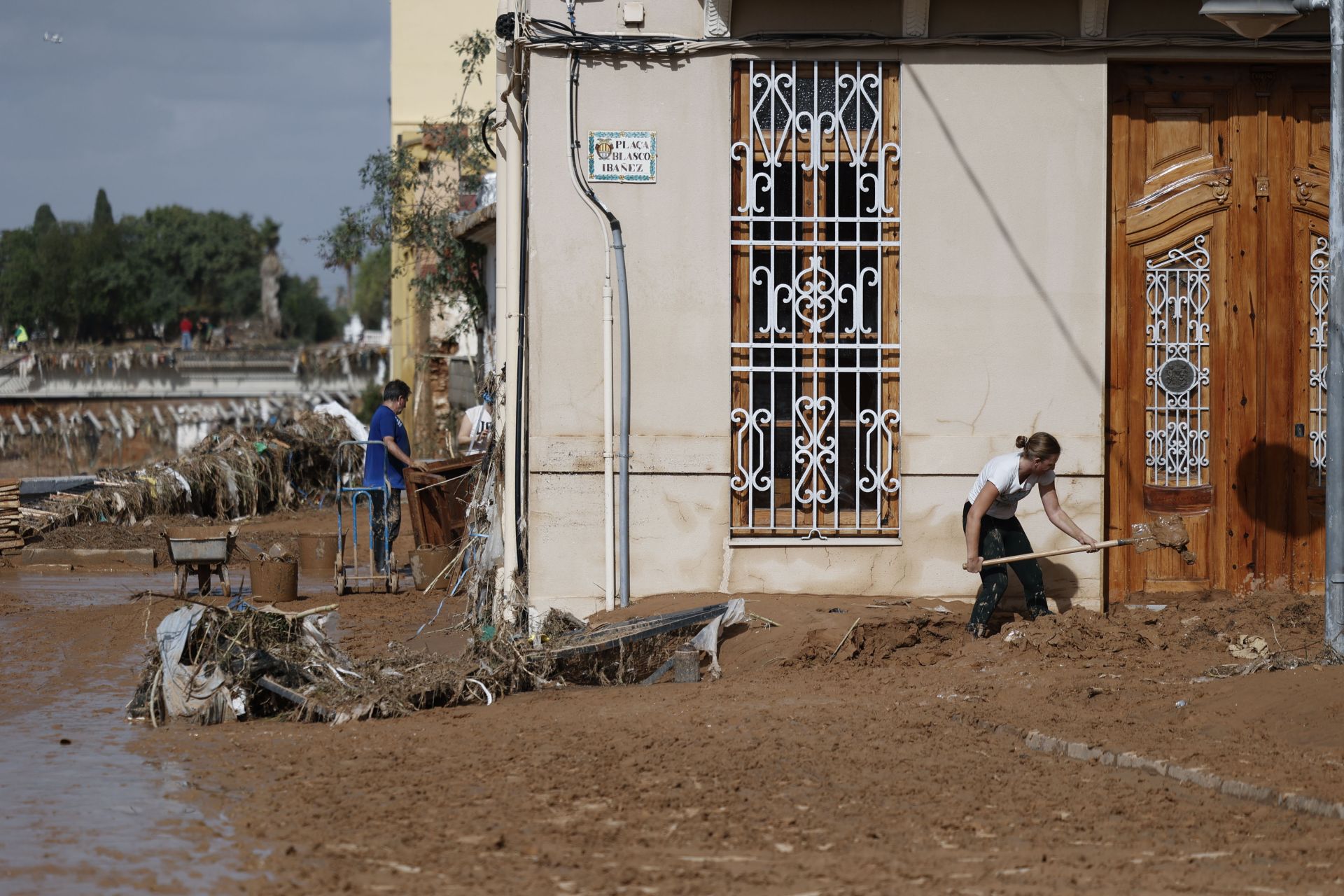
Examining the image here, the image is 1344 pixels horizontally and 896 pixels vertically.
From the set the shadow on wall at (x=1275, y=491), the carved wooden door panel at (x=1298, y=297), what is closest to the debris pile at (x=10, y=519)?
the shadow on wall at (x=1275, y=491)

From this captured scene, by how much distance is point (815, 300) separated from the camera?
32.3 feet

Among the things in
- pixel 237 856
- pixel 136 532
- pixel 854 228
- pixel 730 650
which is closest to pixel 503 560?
pixel 730 650

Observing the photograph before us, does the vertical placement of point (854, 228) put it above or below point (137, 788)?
above

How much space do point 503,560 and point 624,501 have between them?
154 cm

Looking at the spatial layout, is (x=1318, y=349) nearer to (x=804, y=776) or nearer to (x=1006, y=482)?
(x=1006, y=482)

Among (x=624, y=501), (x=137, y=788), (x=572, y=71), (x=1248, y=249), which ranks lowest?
(x=137, y=788)

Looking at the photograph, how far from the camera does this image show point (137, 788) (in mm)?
6348

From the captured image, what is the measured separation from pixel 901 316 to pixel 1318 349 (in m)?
2.90

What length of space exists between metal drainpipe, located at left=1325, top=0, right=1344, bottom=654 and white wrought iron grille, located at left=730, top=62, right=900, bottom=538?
2.84m

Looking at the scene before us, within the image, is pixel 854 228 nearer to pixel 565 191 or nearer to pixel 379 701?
pixel 565 191

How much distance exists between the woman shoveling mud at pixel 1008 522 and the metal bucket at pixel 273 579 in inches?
226

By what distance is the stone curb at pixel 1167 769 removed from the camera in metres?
5.71

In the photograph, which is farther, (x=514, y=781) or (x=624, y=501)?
(x=624, y=501)

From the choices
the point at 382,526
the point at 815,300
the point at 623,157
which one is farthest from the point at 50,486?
the point at 815,300
